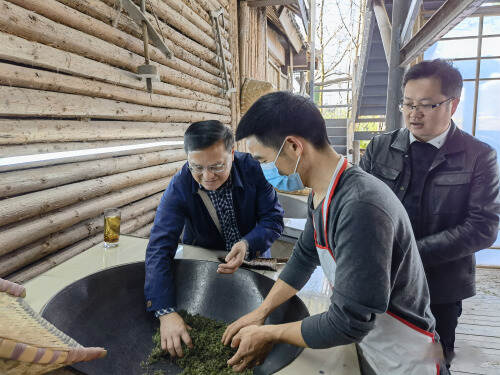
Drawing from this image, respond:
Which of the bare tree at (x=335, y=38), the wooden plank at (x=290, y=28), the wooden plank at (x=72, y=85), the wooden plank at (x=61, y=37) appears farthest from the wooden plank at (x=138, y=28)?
the bare tree at (x=335, y=38)

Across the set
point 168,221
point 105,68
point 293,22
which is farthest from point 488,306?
point 293,22

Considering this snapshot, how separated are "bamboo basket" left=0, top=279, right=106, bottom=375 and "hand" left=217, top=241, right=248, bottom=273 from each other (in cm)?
77

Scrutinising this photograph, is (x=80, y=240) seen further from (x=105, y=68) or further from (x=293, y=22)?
(x=293, y=22)

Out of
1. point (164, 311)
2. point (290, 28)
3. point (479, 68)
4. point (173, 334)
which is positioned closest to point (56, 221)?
point (164, 311)

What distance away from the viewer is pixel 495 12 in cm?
500

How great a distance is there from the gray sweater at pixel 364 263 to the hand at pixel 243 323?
0.32 m

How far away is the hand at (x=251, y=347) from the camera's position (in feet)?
3.73

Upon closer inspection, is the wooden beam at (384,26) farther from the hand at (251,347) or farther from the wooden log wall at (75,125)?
the hand at (251,347)

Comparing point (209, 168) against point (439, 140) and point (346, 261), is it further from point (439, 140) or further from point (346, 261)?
point (439, 140)

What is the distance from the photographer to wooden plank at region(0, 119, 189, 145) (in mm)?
1855

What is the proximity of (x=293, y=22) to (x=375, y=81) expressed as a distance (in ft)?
12.6

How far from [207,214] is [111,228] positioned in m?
0.59

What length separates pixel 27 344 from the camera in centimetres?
67

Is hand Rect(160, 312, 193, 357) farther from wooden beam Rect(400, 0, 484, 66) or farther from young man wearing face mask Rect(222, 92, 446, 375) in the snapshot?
wooden beam Rect(400, 0, 484, 66)
